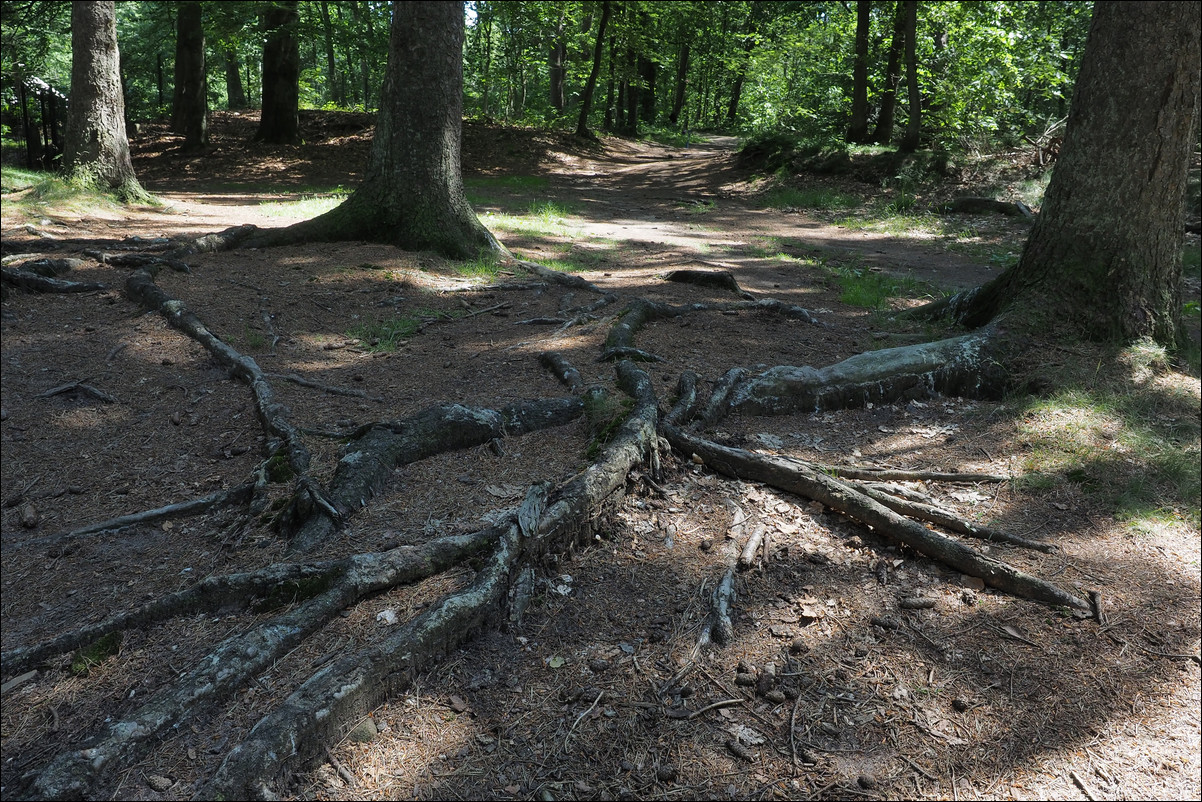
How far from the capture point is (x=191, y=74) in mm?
20031

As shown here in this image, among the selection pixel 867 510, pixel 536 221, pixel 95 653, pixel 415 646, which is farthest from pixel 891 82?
pixel 95 653

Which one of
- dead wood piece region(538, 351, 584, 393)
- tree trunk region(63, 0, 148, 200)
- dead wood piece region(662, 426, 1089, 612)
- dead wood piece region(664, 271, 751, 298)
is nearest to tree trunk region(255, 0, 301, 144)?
tree trunk region(63, 0, 148, 200)

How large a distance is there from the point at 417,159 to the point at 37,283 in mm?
4029

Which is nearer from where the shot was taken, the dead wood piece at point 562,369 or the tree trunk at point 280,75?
the dead wood piece at point 562,369

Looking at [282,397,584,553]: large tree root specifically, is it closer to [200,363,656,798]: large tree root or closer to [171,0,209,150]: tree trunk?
[200,363,656,798]: large tree root

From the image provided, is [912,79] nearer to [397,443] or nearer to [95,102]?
[95,102]

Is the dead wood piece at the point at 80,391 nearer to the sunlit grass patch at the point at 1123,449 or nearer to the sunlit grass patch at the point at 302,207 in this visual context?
the sunlit grass patch at the point at 1123,449

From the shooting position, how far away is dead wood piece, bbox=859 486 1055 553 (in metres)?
3.88

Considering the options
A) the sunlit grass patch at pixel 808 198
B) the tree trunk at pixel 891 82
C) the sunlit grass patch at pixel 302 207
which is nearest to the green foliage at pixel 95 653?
the sunlit grass patch at pixel 302 207

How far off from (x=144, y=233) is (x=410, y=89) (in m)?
4.43

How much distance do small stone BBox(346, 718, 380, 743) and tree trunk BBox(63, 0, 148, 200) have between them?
41.7ft

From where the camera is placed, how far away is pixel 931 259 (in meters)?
12.1

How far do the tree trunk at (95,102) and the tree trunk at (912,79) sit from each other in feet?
50.3

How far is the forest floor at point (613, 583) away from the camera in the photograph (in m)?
2.65
